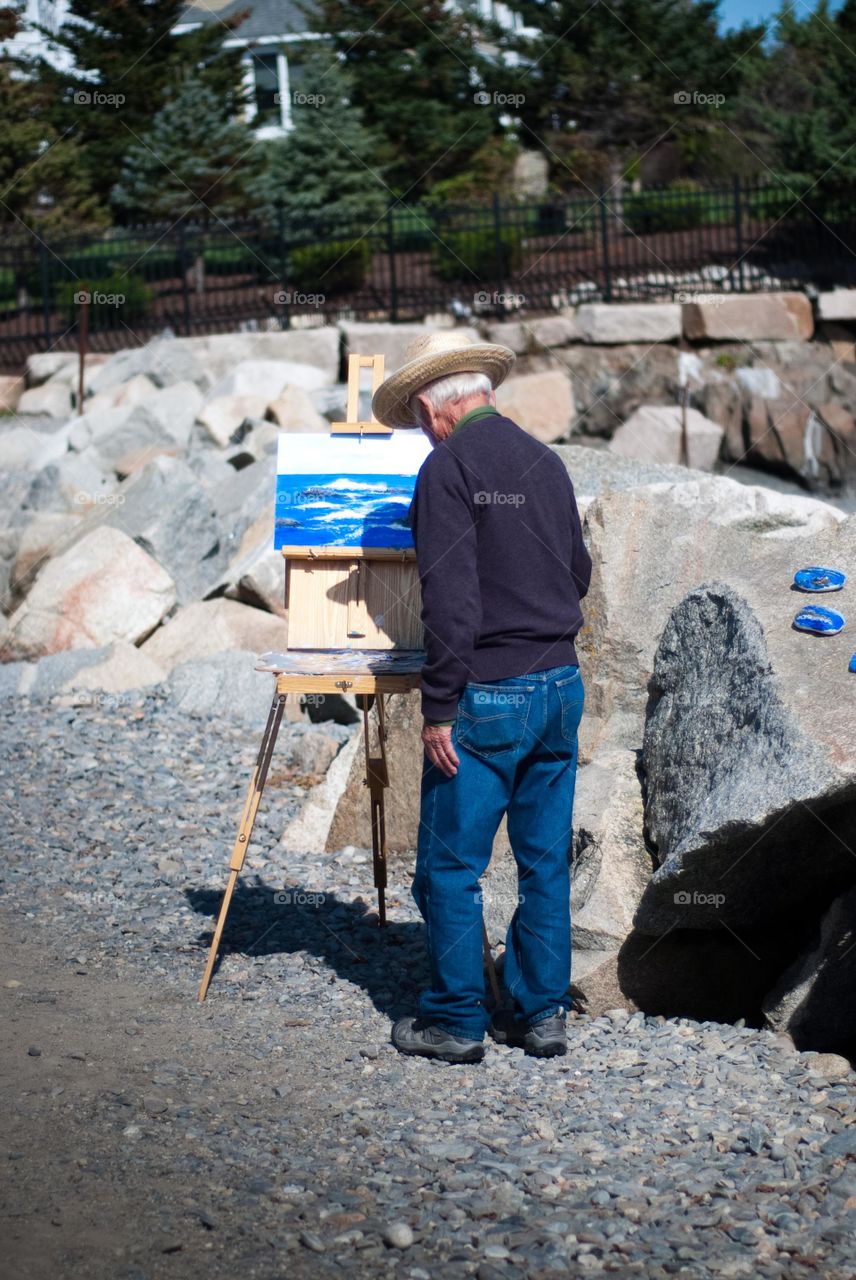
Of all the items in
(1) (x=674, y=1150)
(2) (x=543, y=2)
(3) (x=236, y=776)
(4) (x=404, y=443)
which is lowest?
(3) (x=236, y=776)

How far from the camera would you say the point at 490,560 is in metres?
4.01

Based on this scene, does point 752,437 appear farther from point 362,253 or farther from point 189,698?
point 189,698

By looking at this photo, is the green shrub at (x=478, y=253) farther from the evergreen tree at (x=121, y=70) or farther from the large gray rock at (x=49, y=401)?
the large gray rock at (x=49, y=401)

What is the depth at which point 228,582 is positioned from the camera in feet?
30.1

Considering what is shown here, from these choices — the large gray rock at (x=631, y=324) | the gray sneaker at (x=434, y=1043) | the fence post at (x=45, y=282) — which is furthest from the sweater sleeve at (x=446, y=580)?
the fence post at (x=45, y=282)

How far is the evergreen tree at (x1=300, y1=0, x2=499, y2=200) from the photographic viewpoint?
24.1m

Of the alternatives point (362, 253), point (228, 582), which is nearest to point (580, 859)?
point (228, 582)

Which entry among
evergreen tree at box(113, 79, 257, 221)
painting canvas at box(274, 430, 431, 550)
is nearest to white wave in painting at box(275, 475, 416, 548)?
painting canvas at box(274, 430, 431, 550)

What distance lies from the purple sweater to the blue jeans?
0.10 meters

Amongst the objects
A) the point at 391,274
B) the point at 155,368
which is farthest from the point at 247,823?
the point at 391,274

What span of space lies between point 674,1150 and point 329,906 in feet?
7.75

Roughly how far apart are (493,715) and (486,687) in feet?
0.27

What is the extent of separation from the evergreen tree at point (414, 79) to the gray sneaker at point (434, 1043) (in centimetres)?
2132

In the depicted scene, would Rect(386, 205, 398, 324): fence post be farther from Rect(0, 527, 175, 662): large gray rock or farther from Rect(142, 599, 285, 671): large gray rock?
Rect(142, 599, 285, 671): large gray rock
